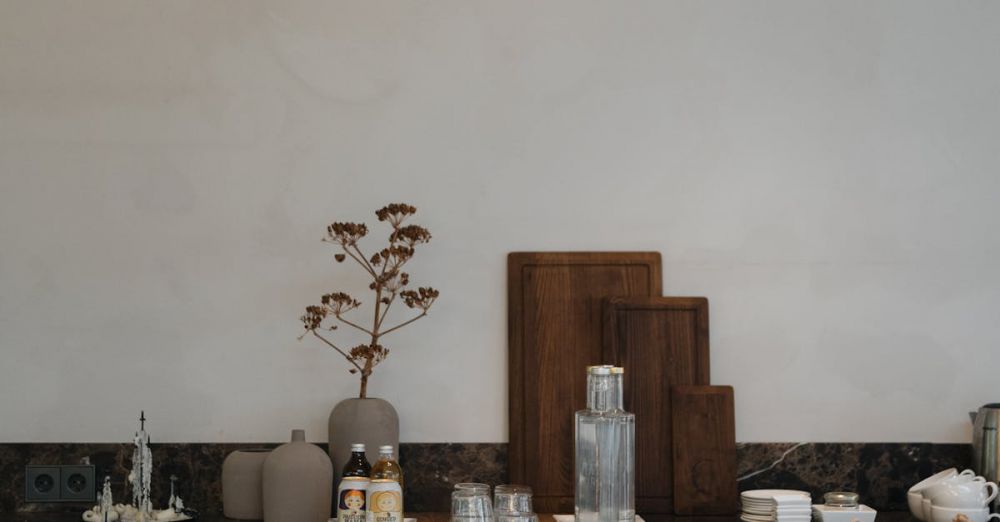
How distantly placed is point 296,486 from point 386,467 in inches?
10.9

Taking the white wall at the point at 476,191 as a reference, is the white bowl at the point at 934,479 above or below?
below

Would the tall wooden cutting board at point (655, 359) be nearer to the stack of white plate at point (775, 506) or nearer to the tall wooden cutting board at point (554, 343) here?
the tall wooden cutting board at point (554, 343)

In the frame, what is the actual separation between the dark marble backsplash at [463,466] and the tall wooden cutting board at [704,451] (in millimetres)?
87

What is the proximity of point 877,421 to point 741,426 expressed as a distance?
0.38 m

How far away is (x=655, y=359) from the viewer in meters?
2.86

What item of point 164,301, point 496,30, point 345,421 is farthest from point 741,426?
point 164,301

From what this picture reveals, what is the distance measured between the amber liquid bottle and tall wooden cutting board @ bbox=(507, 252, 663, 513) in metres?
0.49

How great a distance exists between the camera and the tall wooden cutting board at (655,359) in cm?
283

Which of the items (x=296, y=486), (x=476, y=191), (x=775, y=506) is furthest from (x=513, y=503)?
(x=476, y=191)

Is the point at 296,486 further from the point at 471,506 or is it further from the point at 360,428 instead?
the point at 471,506

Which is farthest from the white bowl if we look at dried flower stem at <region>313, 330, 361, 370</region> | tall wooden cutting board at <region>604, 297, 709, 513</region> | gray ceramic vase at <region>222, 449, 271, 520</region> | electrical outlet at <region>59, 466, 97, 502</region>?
electrical outlet at <region>59, 466, 97, 502</region>

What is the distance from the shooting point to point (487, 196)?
116 inches

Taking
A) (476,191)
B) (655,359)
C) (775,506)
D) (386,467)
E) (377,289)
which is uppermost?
(476,191)

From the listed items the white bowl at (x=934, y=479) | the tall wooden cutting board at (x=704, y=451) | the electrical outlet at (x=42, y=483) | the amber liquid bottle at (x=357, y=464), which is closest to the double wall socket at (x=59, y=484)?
the electrical outlet at (x=42, y=483)
